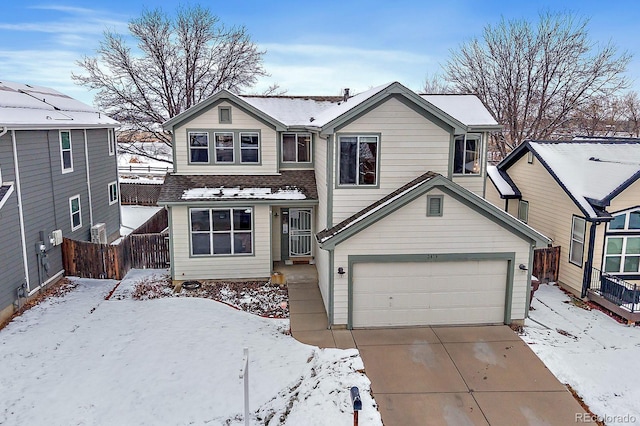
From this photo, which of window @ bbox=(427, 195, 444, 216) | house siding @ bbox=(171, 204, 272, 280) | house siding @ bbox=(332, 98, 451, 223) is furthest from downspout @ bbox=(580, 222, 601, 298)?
A: house siding @ bbox=(171, 204, 272, 280)

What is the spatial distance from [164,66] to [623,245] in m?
27.5

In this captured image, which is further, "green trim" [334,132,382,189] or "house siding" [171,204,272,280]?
"house siding" [171,204,272,280]

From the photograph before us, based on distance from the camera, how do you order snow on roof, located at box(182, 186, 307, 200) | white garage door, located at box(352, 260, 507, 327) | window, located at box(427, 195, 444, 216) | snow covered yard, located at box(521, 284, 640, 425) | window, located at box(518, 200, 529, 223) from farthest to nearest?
window, located at box(518, 200, 529, 223), snow on roof, located at box(182, 186, 307, 200), white garage door, located at box(352, 260, 507, 327), window, located at box(427, 195, 444, 216), snow covered yard, located at box(521, 284, 640, 425)

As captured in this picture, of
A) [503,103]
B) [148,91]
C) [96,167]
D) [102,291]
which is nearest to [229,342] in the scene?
[102,291]

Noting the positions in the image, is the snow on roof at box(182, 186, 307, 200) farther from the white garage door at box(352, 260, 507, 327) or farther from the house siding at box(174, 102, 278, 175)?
the white garage door at box(352, 260, 507, 327)

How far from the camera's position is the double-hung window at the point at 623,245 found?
1434 centimetres

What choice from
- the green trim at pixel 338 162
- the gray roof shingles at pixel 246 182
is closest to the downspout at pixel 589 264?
the green trim at pixel 338 162

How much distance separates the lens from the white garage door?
1172cm

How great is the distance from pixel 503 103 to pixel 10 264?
97.8 ft

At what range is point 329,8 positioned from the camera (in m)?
19.4

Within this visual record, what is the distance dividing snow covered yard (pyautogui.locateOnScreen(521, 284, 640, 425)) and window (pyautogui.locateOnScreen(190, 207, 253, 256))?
9.07 meters

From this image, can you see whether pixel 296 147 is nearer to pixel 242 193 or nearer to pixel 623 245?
pixel 242 193

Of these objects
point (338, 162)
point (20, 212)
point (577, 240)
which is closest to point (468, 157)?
point (577, 240)

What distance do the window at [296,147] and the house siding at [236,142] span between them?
58 cm
